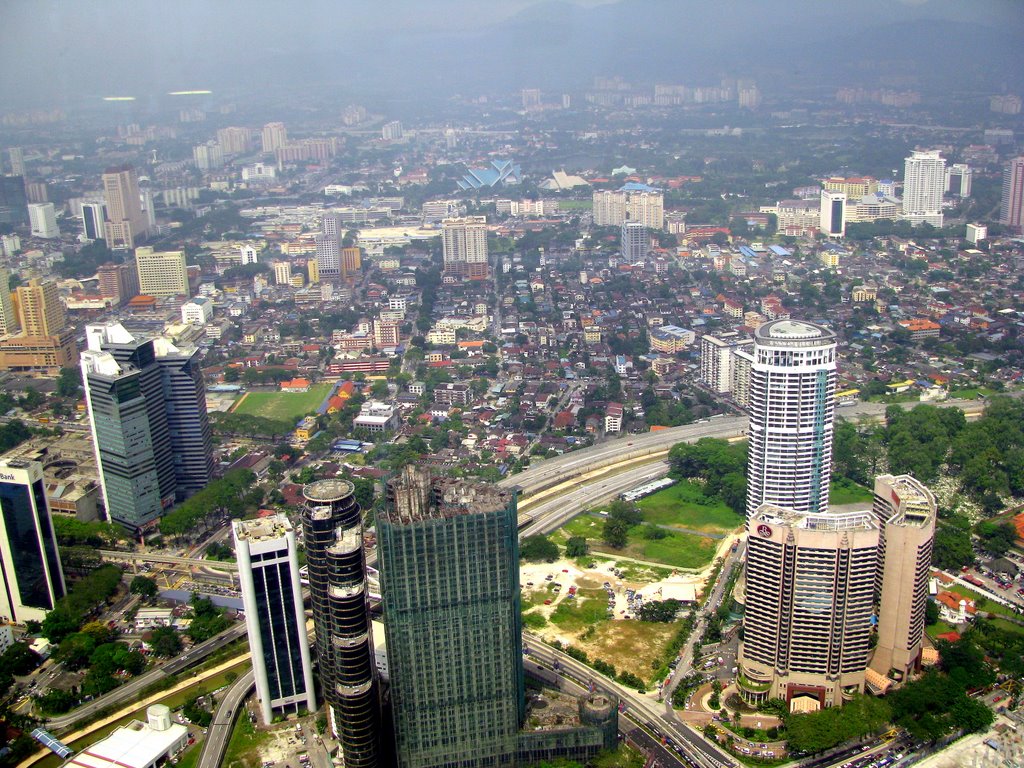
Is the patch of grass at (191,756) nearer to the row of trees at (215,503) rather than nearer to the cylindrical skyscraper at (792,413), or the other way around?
the row of trees at (215,503)

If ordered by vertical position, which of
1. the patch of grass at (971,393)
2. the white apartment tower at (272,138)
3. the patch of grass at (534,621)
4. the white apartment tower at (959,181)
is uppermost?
the white apartment tower at (272,138)

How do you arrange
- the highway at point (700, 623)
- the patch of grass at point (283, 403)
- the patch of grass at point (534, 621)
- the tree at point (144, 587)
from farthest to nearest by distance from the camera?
the patch of grass at point (283, 403)
the tree at point (144, 587)
the patch of grass at point (534, 621)
the highway at point (700, 623)

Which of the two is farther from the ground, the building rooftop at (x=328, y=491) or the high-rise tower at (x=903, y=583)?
the building rooftop at (x=328, y=491)

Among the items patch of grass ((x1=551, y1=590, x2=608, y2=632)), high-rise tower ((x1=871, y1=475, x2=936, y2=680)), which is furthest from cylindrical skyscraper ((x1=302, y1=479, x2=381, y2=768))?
high-rise tower ((x1=871, y1=475, x2=936, y2=680))

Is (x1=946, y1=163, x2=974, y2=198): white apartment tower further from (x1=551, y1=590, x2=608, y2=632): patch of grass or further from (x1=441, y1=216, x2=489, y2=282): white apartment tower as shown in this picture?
(x1=551, y1=590, x2=608, y2=632): patch of grass


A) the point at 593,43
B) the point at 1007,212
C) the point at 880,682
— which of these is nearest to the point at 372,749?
the point at 880,682

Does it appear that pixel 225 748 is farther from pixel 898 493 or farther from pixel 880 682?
pixel 898 493

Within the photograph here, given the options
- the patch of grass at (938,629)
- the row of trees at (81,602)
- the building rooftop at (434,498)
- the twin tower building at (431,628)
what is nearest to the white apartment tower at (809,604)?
the patch of grass at (938,629)
